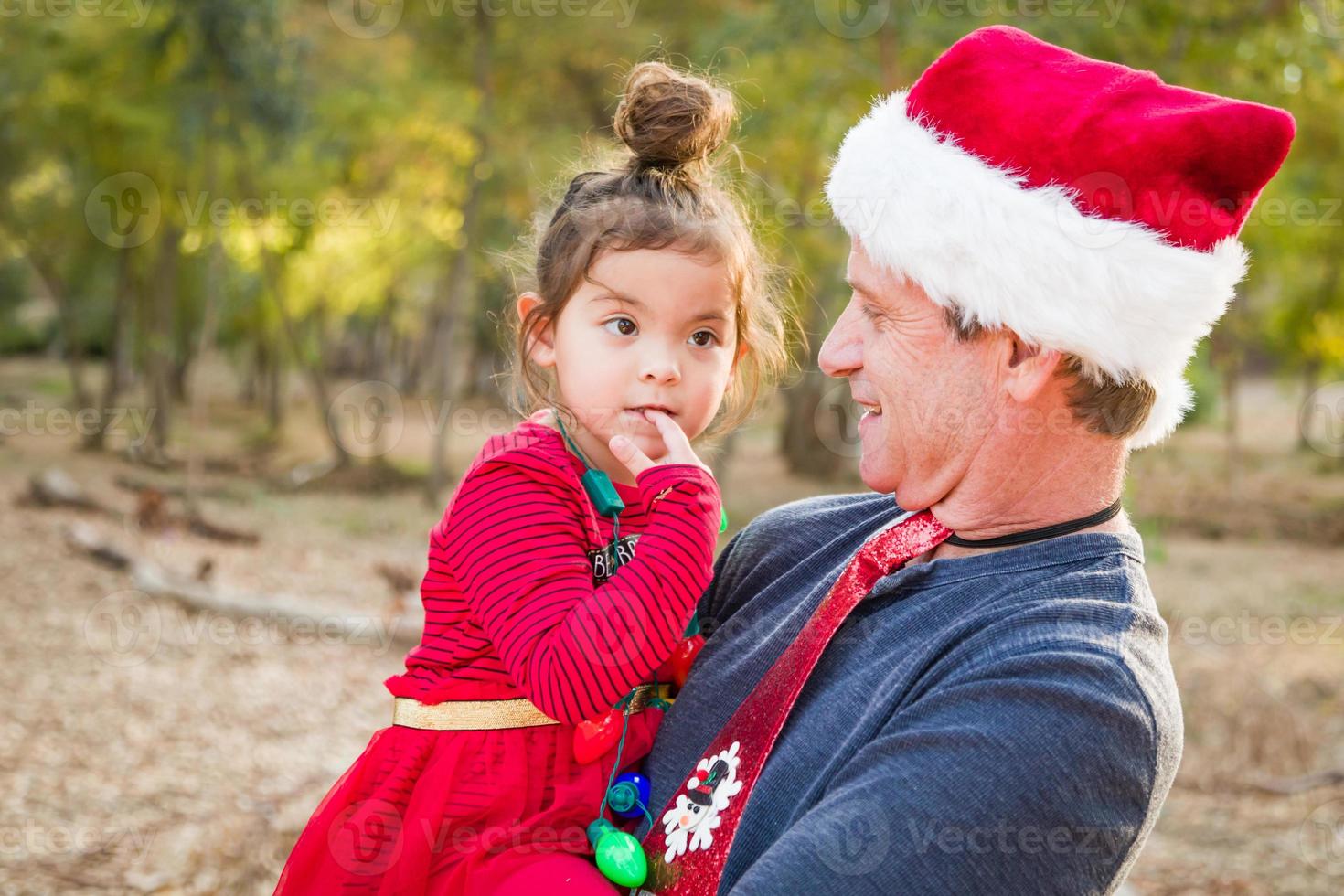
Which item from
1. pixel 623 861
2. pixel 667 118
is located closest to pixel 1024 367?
pixel 667 118

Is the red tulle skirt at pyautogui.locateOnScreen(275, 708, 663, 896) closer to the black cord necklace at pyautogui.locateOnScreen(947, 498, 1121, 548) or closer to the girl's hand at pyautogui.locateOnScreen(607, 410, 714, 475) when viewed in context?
the girl's hand at pyautogui.locateOnScreen(607, 410, 714, 475)

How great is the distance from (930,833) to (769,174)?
1044cm

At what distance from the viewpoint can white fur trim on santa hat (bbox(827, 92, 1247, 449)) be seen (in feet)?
5.16

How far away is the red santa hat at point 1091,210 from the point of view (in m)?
1.53

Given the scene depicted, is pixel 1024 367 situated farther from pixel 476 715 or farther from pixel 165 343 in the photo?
pixel 165 343

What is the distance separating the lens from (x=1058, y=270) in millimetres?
1602

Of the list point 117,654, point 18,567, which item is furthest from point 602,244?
point 18,567

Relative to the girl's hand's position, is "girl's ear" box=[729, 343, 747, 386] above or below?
above

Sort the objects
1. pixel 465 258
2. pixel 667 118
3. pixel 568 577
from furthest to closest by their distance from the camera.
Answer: pixel 465 258, pixel 667 118, pixel 568 577

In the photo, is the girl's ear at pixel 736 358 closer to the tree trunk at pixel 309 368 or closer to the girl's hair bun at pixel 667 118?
the girl's hair bun at pixel 667 118

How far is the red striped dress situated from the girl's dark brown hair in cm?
25

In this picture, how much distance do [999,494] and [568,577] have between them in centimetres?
64

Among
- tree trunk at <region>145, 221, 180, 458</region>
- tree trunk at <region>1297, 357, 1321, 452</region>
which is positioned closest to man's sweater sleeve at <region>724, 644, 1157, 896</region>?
tree trunk at <region>145, 221, 180, 458</region>

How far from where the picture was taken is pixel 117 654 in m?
6.75
